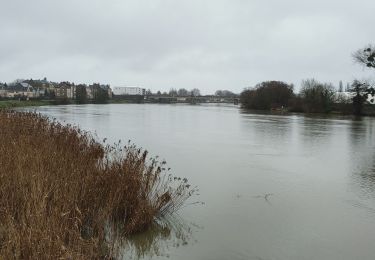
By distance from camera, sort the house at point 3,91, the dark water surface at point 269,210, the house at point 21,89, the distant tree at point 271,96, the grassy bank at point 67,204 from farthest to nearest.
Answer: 1. the house at point 21,89
2. the house at point 3,91
3. the distant tree at point 271,96
4. the dark water surface at point 269,210
5. the grassy bank at point 67,204

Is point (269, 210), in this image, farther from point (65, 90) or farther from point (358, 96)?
point (65, 90)

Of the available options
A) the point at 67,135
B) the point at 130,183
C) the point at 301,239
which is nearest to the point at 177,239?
the point at 130,183

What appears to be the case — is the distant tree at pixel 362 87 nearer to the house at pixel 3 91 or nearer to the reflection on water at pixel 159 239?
the reflection on water at pixel 159 239

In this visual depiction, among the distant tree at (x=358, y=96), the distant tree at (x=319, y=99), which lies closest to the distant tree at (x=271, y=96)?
the distant tree at (x=319, y=99)

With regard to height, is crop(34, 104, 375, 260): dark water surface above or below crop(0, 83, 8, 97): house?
below

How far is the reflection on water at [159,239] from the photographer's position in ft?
20.3

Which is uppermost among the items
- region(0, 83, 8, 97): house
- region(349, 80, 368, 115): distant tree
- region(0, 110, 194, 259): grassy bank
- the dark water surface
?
region(0, 83, 8, 97): house

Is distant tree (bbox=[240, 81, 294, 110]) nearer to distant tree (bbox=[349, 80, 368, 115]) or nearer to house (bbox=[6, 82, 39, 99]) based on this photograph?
distant tree (bbox=[349, 80, 368, 115])

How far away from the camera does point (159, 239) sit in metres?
6.74

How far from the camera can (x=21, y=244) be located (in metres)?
3.97

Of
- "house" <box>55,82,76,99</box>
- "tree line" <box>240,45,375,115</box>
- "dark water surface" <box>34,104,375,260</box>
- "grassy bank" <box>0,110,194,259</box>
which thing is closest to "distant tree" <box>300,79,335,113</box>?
"tree line" <box>240,45,375,115</box>

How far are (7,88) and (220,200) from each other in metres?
166

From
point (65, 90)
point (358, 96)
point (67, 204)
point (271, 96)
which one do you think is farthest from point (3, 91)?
point (67, 204)

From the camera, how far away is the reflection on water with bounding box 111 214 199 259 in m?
6.19
